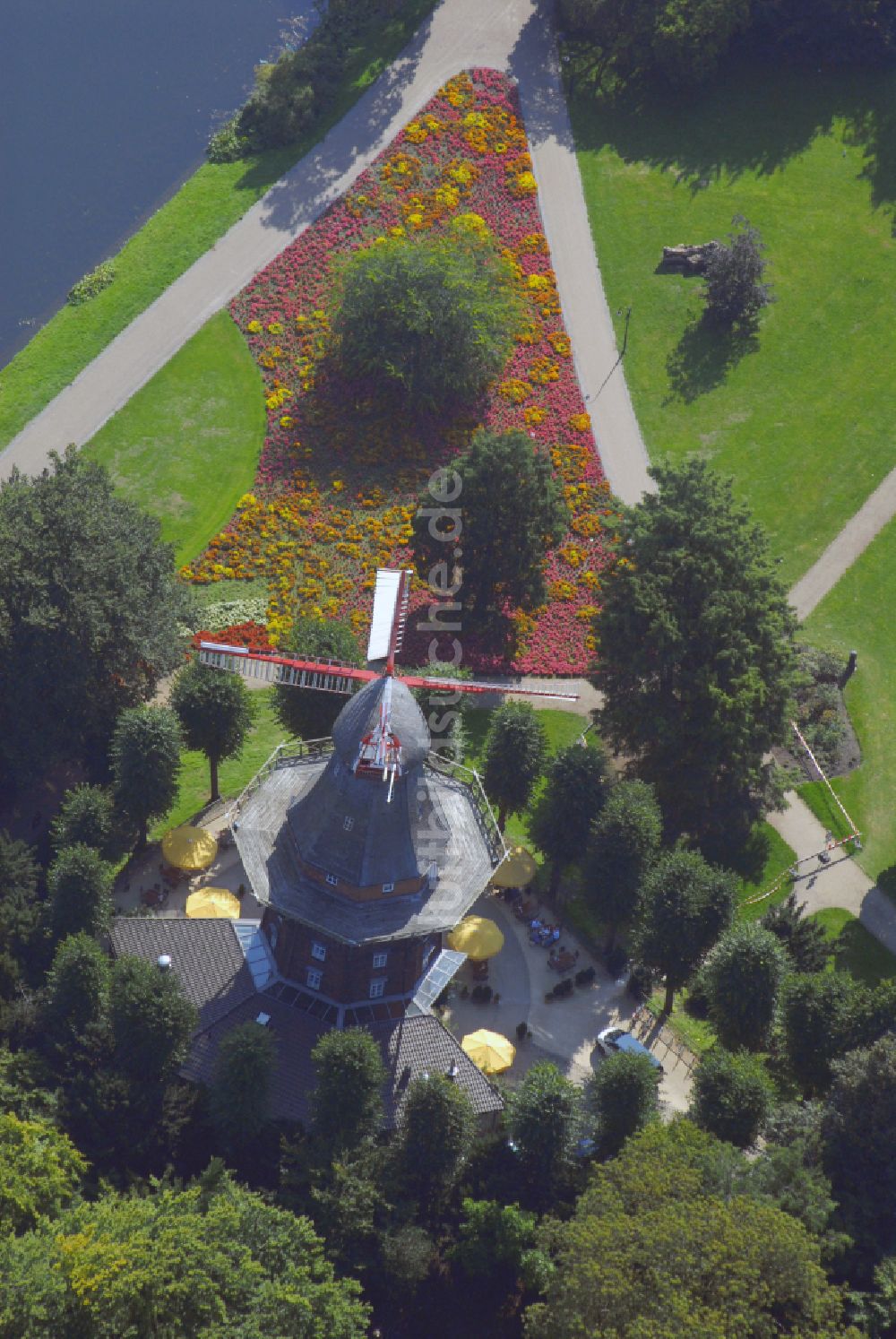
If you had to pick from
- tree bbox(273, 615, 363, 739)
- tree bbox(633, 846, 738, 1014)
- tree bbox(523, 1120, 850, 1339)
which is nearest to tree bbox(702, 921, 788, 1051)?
tree bbox(633, 846, 738, 1014)

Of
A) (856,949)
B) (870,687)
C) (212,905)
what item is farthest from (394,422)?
(856,949)

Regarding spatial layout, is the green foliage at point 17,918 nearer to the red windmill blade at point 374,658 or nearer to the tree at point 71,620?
the tree at point 71,620

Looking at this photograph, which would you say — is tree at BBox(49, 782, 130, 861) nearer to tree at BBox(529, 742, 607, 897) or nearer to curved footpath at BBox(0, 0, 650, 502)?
tree at BBox(529, 742, 607, 897)

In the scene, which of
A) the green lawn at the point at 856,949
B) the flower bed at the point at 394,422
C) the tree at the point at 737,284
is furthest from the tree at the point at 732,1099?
the tree at the point at 737,284

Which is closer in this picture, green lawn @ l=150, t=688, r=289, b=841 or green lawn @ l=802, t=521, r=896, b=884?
green lawn @ l=150, t=688, r=289, b=841

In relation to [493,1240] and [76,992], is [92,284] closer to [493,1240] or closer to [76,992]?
[76,992]

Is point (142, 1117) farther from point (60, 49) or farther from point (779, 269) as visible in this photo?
point (60, 49)

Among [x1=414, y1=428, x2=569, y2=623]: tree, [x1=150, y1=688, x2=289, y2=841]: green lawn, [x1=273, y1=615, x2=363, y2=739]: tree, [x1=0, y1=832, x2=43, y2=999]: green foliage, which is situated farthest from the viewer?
[x1=414, y1=428, x2=569, y2=623]: tree
